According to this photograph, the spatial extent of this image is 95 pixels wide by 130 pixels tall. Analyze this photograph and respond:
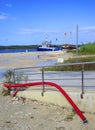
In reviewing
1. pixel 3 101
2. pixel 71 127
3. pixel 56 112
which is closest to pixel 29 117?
pixel 56 112

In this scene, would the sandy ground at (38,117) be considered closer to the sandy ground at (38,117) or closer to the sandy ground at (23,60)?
the sandy ground at (38,117)

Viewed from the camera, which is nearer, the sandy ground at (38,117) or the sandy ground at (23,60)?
the sandy ground at (38,117)

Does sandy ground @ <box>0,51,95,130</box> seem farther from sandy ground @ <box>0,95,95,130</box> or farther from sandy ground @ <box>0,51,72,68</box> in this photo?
sandy ground @ <box>0,51,72,68</box>

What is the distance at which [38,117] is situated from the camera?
9.61 metres

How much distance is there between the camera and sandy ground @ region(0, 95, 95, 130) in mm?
8766

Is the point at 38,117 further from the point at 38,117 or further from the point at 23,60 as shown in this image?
the point at 23,60

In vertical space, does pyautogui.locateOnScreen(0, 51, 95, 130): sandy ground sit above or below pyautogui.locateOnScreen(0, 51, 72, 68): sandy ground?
above

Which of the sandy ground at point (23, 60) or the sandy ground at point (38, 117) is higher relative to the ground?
the sandy ground at point (38, 117)

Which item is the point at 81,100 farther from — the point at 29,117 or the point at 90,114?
the point at 29,117

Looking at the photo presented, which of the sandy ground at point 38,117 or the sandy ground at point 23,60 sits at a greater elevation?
the sandy ground at point 38,117

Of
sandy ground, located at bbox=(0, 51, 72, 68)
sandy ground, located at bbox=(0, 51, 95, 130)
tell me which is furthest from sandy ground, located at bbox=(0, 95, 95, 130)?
sandy ground, located at bbox=(0, 51, 72, 68)

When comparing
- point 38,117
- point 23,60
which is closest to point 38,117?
point 38,117

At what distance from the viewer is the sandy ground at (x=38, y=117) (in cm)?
877

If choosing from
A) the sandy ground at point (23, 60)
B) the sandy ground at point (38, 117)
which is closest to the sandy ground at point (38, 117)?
the sandy ground at point (38, 117)
